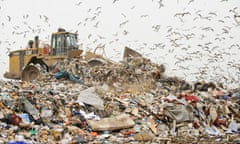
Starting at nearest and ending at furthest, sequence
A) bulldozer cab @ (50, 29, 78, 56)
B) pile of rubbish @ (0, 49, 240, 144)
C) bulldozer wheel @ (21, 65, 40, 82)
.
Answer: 1. pile of rubbish @ (0, 49, 240, 144)
2. bulldozer cab @ (50, 29, 78, 56)
3. bulldozer wheel @ (21, 65, 40, 82)

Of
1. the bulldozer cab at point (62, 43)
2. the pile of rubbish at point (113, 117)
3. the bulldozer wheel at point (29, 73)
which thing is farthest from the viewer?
the bulldozer wheel at point (29, 73)

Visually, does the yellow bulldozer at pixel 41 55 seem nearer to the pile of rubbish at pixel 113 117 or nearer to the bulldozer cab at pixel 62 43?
the bulldozer cab at pixel 62 43

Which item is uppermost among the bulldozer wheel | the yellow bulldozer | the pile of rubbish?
the yellow bulldozer

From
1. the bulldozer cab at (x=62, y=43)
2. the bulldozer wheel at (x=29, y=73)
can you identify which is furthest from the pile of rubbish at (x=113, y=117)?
the bulldozer wheel at (x=29, y=73)

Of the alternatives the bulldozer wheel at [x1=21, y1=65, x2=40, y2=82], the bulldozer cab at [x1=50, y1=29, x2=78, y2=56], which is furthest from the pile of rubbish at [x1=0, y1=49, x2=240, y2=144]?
the bulldozer wheel at [x1=21, y1=65, x2=40, y2=82]

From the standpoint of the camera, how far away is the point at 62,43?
12367 mm

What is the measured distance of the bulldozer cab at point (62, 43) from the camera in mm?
12281

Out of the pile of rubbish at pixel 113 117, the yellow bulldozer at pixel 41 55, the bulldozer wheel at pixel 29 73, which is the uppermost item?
the yellow bulldozer at pixel 41 55

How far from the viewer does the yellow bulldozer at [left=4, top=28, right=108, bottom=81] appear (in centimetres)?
1236

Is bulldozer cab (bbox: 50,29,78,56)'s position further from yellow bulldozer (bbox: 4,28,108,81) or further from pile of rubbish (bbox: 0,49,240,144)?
pile of rubbish (bbox: 0,49,240,144)

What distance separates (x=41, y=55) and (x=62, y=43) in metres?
1.16

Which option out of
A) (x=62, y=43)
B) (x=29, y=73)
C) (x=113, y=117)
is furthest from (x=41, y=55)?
(x=113, y=117)

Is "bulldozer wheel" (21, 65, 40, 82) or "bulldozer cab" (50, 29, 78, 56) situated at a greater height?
"bulldozer cab" (50, 29, 78, 56)

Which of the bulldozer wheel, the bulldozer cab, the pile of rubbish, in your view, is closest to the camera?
the pile of rubbish
